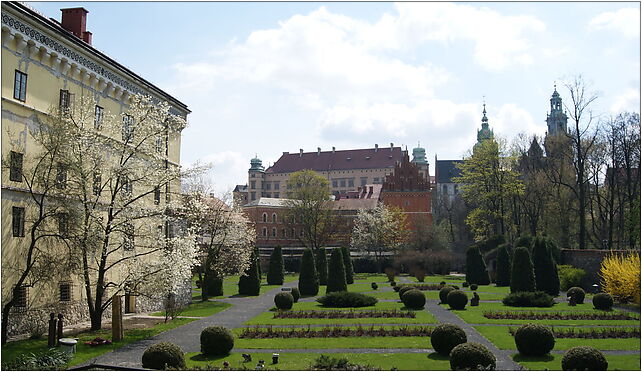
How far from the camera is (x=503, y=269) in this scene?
45188 mm

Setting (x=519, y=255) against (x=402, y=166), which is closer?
(x=519, y=255)

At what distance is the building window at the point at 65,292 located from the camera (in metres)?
22.6

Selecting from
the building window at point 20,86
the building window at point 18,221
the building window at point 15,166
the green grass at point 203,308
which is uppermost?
the building window at point 20,86

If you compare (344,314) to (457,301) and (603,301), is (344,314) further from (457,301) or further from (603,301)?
(603,301)

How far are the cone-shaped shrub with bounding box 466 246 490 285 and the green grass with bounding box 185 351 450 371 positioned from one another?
2917 centimetres

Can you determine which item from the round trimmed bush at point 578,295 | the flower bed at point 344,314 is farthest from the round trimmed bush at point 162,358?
the round trimmed bush at point 578,295

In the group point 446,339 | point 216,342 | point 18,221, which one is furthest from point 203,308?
point 446,339

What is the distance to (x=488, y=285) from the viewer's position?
45469mm

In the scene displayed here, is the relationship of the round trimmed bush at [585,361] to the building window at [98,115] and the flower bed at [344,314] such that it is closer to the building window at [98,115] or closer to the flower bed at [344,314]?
the flower bed at [344,314]

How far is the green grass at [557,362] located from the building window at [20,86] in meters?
19.3

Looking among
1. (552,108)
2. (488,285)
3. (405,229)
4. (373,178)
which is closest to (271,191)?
(373,178)

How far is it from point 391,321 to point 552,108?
10486 cm

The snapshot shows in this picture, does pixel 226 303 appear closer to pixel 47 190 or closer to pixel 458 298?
pixel 458 298

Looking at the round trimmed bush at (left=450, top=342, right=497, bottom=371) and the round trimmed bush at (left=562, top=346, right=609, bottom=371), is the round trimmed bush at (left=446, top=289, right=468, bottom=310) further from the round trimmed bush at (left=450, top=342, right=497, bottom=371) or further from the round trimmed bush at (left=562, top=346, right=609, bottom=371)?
the round trimmed bush at (left=450, top=342, right=497, bottom=371)
